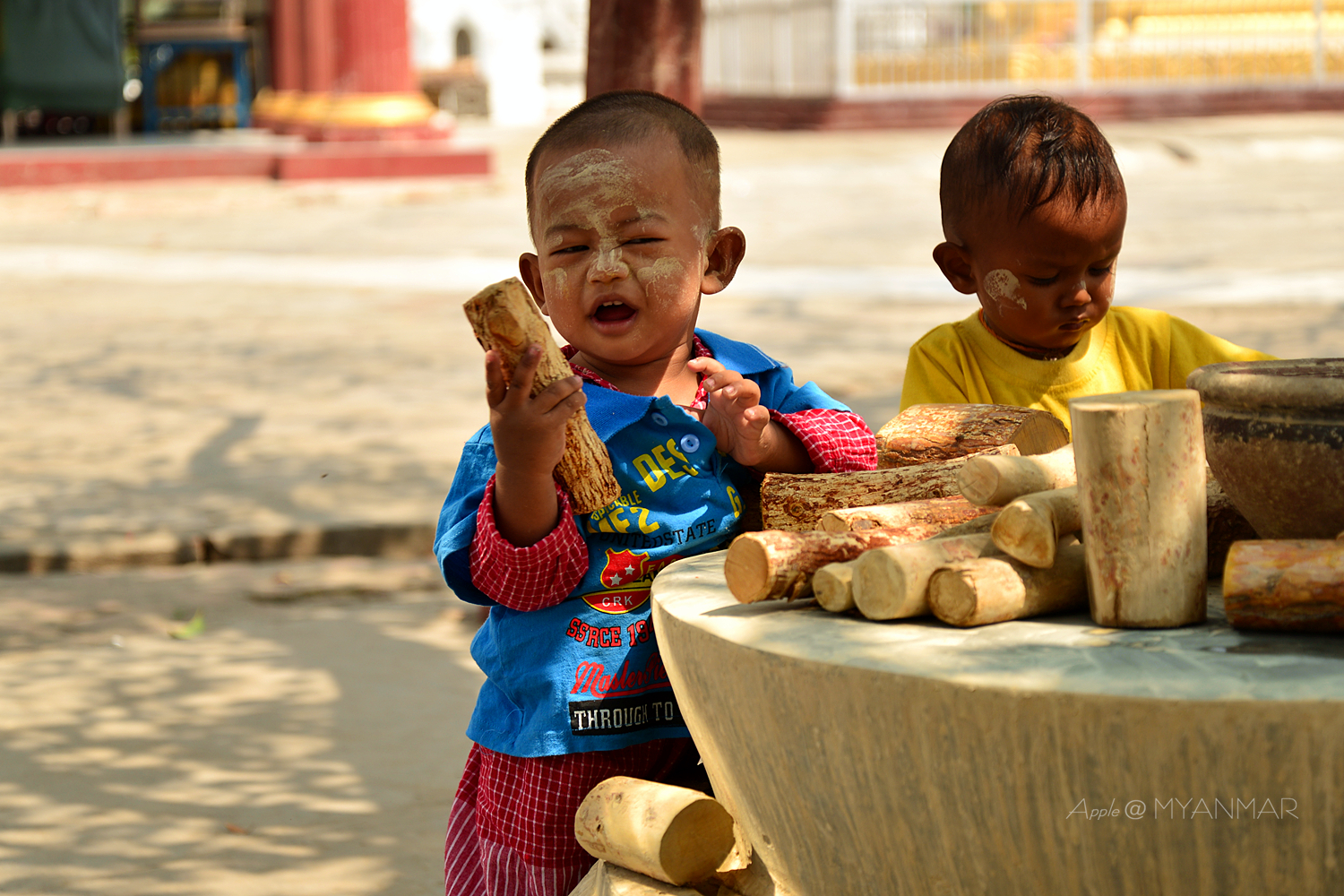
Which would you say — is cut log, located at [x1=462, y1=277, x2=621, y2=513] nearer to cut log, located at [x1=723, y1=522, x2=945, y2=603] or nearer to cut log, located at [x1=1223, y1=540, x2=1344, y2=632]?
cut log, located at [x1=723, y1=522, x2=945, y2=603]

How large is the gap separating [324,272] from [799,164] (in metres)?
7.88

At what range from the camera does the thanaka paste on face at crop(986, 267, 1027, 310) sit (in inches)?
102

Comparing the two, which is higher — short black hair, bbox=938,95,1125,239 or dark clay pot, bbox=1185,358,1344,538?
short black hair, bbox=938,95,1125,239

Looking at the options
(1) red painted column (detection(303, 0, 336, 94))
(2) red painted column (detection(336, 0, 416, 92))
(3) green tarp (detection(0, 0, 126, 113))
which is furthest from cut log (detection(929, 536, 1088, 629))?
(1) red painted column (detection(303, 0, 336, 94))

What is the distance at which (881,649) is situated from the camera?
1.65m

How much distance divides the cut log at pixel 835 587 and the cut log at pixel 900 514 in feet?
0.51

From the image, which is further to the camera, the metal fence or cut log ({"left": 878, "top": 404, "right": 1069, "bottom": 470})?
the metal fence

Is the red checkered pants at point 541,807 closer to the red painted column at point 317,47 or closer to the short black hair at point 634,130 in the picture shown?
the short black hair at point 634,130

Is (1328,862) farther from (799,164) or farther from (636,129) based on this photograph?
(799,164)

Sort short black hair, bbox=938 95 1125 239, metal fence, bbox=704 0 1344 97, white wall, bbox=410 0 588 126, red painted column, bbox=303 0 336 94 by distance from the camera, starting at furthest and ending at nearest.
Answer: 1. white wall, bbox=410 0 588 126
2. metal fence, bbox=704 0 1344 97
3. red painted column, bbox=303 0 336 94
4. short black hair, bbox=938 95 1125 239

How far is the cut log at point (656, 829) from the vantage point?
1979 millimetres

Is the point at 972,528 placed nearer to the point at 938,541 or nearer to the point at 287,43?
the point at 938,541

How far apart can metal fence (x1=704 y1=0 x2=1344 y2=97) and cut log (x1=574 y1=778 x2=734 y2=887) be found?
20343 mm

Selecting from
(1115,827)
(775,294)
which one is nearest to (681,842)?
(1115,827)
